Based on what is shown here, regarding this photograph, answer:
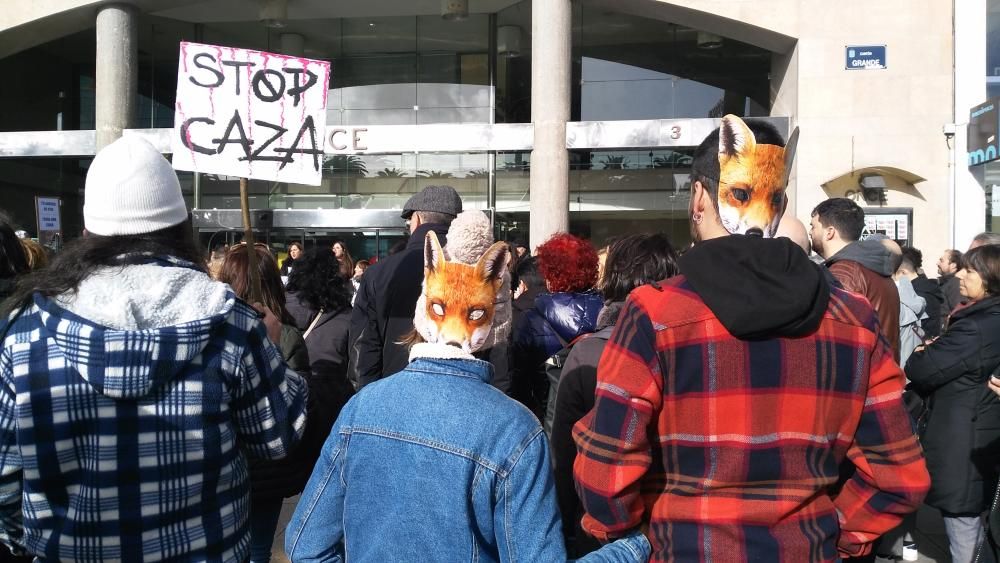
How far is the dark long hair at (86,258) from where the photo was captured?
199cm

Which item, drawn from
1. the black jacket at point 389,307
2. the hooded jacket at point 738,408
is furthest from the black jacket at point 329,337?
the hooded jacket at point 738,408

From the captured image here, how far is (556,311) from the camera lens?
14.0 feet

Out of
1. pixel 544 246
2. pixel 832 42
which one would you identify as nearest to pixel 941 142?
pixel 832 42

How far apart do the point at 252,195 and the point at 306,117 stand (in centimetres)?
1495

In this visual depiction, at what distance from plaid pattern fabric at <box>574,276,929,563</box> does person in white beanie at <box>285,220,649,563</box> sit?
0.15 metres

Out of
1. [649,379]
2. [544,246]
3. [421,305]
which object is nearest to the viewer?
[649,379]

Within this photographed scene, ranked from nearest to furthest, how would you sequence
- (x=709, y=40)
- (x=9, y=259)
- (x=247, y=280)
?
(x=9, y=259)
(x=247, y=280)
(x=709, y=40)

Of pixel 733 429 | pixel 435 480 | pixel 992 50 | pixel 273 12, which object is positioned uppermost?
pixel 273 12

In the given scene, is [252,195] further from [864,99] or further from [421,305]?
[421,305]

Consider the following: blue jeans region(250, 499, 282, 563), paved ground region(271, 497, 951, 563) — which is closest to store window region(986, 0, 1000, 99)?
paved ground region(271, 497, 951, 563)

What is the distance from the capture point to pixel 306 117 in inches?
185

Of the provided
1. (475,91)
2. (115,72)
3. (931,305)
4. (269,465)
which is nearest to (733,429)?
(269,465)

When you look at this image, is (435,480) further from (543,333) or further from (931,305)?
(931,305)

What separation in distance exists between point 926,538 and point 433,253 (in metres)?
5.42
